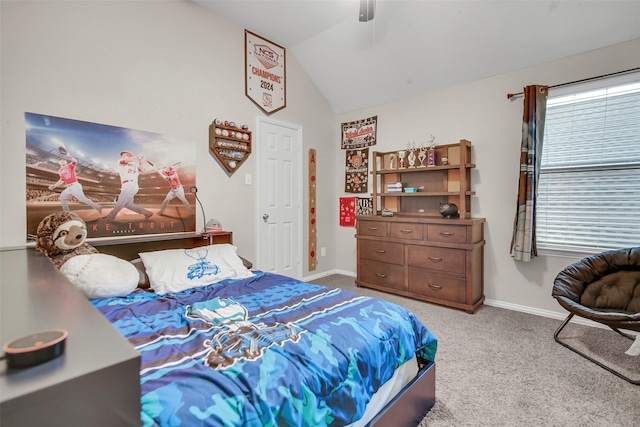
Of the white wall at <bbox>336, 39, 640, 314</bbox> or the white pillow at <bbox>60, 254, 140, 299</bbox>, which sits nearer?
the white pillow at <bbox>60, 254, 140, 299</bbox>

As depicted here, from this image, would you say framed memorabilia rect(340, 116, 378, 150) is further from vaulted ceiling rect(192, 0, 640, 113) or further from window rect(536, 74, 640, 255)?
window rect(536, 74, 640, 255)

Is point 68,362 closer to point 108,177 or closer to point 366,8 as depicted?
point 108,177

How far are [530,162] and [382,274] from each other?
193 cm

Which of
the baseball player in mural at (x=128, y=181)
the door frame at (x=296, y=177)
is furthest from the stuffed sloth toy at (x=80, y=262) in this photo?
the door frame at (x=296, y=177)

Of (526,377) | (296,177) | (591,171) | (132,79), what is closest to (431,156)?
(591,171)

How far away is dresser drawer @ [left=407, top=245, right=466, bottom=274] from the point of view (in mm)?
3125

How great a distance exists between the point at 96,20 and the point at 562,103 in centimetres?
411

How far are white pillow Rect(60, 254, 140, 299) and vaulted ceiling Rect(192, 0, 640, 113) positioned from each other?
2628 mm

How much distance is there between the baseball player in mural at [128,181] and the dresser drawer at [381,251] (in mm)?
2488

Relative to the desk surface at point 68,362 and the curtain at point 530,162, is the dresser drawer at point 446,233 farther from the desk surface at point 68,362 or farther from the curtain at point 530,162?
the desk surface at point 68,362

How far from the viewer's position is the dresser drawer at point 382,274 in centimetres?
359

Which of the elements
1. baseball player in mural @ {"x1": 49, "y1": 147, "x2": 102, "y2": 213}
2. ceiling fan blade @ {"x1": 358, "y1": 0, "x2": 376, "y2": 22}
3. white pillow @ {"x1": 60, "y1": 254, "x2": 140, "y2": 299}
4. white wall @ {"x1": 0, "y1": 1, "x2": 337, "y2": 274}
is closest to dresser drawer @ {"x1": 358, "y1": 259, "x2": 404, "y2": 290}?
white wall @ {"x1": 0, "y1": 1, "x2": 337, "y2": 274}

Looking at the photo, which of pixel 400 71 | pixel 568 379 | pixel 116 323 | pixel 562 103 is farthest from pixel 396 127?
pixel 116 323

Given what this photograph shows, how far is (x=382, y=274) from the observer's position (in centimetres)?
374
